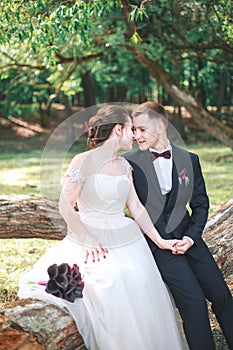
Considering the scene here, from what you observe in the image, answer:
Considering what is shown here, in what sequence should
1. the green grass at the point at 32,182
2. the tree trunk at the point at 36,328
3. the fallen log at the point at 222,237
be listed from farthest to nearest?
the green grass at the point at 32,182, the fallen log at the point at 222,237, the tree trunk at the point at 36,328

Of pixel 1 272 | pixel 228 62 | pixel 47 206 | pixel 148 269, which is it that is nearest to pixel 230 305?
pixel 148 269

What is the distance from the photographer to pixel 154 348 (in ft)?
11.4

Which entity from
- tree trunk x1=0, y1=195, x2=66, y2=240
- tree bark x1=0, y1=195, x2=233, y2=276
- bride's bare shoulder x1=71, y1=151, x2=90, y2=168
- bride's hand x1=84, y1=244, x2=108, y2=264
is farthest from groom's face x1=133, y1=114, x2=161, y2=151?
tree trunk x1=0, y1=195, x2=66, y2=240

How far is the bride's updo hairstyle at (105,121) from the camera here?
12.1 feet

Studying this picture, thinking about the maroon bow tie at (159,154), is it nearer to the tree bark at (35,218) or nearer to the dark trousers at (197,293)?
the dark trousers at (197,293)

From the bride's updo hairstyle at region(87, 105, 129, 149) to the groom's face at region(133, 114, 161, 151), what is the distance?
0.55 feet

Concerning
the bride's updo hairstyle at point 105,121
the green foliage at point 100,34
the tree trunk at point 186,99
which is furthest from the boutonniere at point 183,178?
the tree trunk at point 186,99

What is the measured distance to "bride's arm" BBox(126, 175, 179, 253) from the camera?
381 centimetres

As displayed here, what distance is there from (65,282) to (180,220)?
1000 mm

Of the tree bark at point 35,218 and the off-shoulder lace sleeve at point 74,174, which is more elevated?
the off-shoulder lace sleeve at point 74,174

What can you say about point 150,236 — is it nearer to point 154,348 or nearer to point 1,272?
point 154,348

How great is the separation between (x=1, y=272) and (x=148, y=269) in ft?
10.1

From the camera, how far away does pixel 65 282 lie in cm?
337

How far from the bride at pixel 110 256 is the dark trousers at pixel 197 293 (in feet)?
0.26
